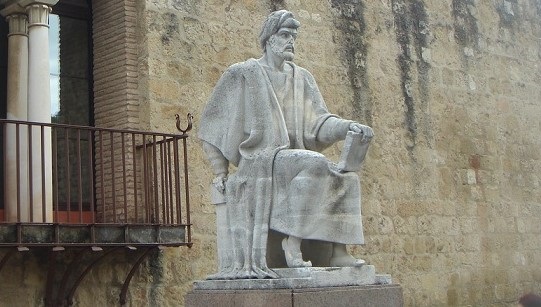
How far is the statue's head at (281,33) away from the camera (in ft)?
21.1

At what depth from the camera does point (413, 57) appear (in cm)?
1313

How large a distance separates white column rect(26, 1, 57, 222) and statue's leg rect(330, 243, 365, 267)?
3327mm

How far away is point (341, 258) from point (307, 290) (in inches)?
19.8

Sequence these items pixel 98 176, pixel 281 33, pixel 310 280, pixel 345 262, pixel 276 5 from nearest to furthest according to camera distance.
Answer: pixel 310 280
pixel 345 262
pixel 281 33
pixel 98 176
pixel 276 5

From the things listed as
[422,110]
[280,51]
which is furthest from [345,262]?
[422,110]

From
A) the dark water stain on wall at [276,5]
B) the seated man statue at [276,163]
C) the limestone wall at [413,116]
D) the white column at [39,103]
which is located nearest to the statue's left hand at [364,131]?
the seated man statue at [276,163]

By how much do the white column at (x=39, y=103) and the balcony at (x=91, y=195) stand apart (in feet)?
0.04

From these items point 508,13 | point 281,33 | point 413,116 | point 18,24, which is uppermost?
point 508,13

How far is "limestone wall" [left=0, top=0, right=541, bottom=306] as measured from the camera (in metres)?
10.0

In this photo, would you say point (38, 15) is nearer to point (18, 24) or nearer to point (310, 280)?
point (18, 24)

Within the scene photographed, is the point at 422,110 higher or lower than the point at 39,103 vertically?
higher

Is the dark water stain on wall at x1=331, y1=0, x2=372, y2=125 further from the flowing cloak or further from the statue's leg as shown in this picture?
the statue's leg

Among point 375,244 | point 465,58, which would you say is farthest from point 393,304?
point 465,58

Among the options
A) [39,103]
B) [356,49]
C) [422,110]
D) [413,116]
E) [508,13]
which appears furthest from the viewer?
[508,13]
